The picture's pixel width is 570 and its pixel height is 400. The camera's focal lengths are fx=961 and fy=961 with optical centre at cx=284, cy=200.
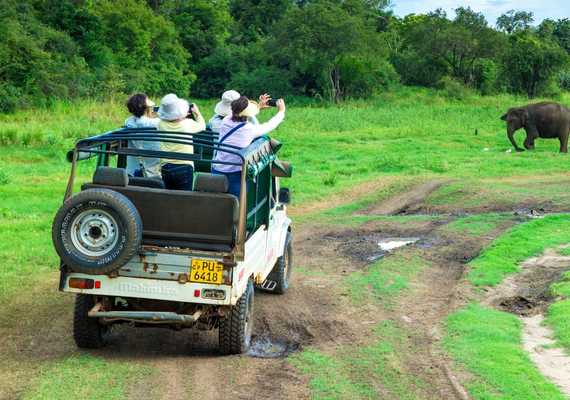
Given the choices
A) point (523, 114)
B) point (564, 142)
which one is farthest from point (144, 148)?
point (564, 142)

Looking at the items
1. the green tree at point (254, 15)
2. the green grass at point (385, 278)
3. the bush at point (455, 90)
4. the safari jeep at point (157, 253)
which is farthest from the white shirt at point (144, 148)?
the green tree at point (254, 15)

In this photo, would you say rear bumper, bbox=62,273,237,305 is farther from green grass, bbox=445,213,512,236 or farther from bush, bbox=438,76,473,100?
bush, bbox=438,76,473,100

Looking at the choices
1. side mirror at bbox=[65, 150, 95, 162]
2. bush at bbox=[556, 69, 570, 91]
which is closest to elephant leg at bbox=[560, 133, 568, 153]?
side mirror at bbox=[65, 150, 95, 162]

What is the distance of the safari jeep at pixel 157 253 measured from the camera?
313 inches

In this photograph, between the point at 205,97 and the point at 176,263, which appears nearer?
the point at 176,263

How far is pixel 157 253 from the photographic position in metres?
8.12

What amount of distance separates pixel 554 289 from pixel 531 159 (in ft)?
47.2

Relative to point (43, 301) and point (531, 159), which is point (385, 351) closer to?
point (43, 301)

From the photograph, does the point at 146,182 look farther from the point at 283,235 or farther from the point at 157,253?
the point at 283,235

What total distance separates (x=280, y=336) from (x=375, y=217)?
7692 mm

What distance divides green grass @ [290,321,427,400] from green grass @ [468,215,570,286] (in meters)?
3.37

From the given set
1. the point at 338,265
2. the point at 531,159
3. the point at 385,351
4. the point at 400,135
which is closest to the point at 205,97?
the point at 400,135

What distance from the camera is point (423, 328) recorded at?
998cm

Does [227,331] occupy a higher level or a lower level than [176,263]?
lower
